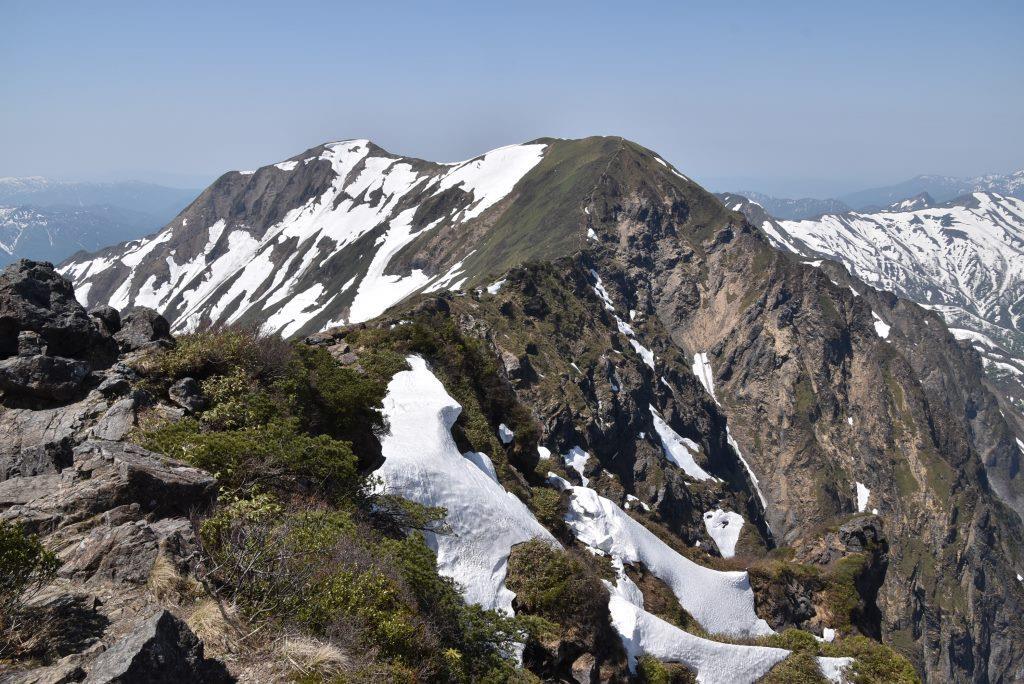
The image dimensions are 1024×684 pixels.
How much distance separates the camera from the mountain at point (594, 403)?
1364 cm

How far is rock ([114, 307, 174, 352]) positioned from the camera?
13961 millimetres

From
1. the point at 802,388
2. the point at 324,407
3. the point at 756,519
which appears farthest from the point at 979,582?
the point at 324,407

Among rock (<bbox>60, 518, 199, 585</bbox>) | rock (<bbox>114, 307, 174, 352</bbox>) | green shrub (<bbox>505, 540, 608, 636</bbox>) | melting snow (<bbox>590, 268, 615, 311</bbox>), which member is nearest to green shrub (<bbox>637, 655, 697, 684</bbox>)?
green shrub (<bbox>505, 540, 608, 636</bbox>)

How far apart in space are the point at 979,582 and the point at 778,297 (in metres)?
60.3

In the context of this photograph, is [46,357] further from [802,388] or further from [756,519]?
[802,388]

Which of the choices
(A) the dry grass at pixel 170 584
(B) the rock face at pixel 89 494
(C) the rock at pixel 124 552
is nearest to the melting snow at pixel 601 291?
(B) the rock face at pixel 89 494

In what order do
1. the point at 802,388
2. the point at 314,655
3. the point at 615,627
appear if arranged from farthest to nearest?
the point at 802,388, the point at 615,627, the point at 314,655

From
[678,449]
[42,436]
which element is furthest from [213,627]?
[678,449]

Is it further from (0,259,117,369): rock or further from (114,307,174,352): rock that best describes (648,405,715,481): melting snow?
(0,259,117,369): rock

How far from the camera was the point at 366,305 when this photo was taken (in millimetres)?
109125

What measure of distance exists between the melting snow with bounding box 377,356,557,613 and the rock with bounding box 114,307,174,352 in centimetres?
592

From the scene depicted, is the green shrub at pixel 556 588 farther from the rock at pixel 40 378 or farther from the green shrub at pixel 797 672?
the rock at pixel 40 378

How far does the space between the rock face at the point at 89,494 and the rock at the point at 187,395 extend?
0.51m

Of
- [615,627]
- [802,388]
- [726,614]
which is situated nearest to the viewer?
[615,627]
